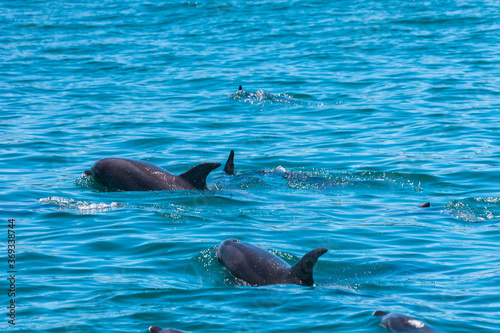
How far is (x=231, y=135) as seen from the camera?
19.1 m

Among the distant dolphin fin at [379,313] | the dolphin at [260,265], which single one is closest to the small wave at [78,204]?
the dolphin at [260,265]

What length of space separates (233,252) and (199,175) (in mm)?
3694

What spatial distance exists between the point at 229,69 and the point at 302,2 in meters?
15.5

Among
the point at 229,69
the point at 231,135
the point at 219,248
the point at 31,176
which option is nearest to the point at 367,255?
the point at 219,248

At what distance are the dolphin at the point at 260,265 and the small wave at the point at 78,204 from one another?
351 cm

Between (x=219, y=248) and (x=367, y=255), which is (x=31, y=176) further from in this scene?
(x=367, y=255)

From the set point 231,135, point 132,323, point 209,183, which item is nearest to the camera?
point 132,323

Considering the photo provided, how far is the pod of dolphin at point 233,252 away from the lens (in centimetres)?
Answer: 746

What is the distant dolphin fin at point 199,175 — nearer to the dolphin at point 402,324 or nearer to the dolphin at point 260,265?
the dolphin at point 260,265

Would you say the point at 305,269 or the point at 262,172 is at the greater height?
the point at 305,269

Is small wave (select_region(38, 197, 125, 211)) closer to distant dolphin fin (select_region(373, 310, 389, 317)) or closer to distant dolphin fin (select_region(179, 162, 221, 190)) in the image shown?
distant dolphin fin (select_region(179, 162, 221, 190))

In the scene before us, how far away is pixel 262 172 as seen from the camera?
15.3 m

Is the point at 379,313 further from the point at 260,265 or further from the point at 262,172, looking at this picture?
the point at 262,172

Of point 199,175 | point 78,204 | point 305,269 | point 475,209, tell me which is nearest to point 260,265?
point 305,269
